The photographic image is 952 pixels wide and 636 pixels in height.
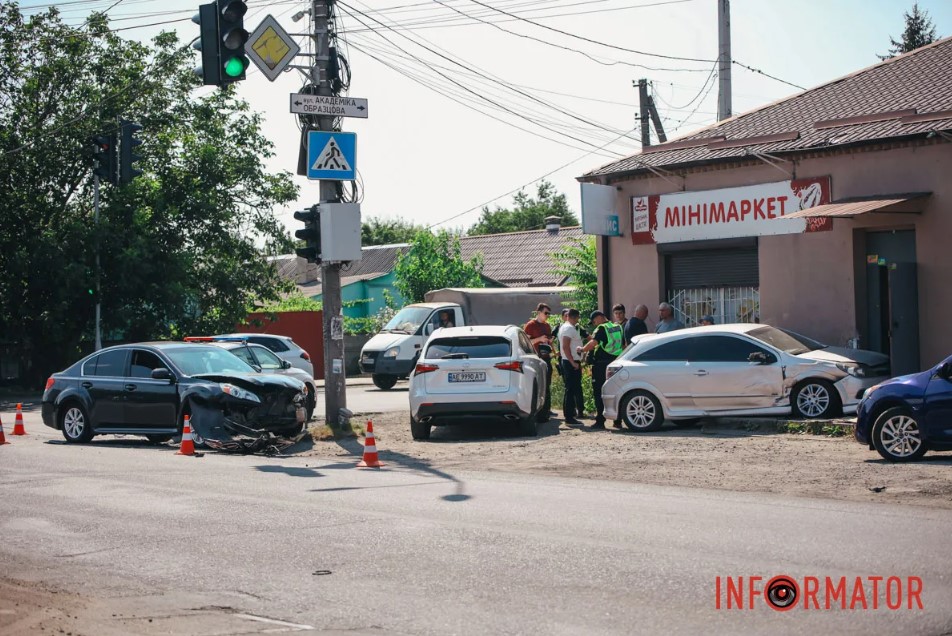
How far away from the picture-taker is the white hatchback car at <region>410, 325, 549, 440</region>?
663 inches

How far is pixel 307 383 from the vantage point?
2195cm

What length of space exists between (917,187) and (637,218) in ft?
20.1

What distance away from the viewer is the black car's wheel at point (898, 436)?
41.7 ft

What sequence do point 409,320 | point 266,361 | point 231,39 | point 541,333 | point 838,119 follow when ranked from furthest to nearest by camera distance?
point 409,320, point 266,361, point 541,333, point 838,119, point 231,39

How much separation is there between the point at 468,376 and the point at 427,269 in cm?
2642

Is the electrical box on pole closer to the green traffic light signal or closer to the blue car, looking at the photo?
the green traffic light signal

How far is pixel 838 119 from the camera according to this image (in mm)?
20062

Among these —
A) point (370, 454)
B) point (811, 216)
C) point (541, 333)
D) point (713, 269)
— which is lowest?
point (370, 454)

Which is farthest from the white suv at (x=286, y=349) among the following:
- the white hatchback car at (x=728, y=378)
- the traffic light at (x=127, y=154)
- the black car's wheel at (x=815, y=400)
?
the black car's wheel at (x=815, y=400)

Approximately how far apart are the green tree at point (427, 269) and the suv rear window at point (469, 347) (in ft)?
83.1

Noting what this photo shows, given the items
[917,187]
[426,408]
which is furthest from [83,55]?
[917,187]

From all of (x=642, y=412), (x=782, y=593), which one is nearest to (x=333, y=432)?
(x=642, y=412)

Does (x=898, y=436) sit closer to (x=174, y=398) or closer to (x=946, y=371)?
(x=946, y=371)

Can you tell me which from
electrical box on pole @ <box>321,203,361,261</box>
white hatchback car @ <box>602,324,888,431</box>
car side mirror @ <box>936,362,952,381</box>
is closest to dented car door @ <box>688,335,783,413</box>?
white hatchback car @ <box>602,324,888,431</box>
